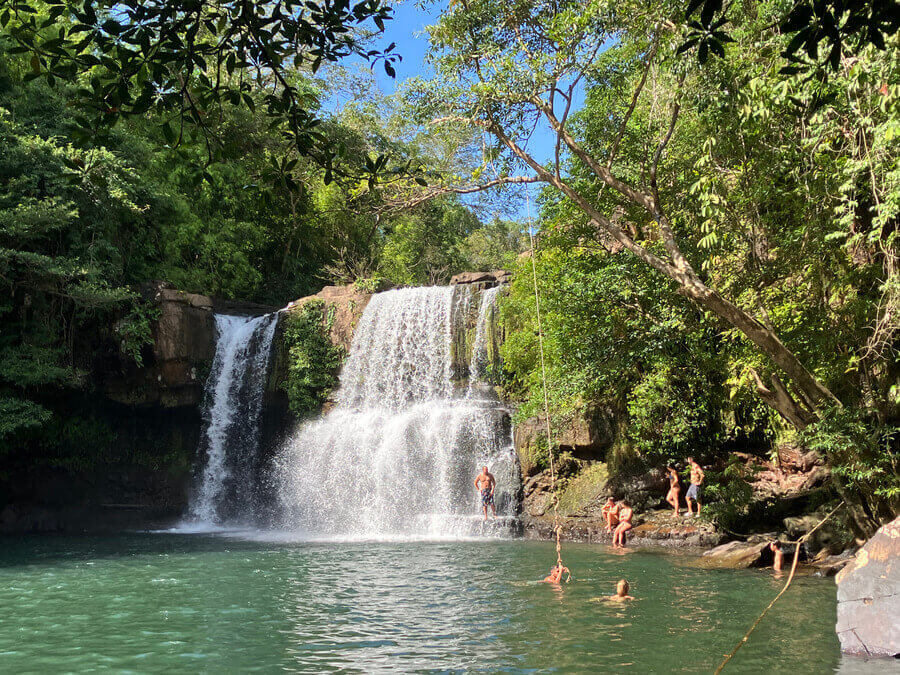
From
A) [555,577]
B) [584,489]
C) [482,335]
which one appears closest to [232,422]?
[482,335]

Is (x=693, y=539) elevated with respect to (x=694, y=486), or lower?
lower

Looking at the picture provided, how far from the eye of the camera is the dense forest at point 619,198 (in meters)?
4.03

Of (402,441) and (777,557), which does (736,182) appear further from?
(402,441)

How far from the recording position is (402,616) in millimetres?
8188

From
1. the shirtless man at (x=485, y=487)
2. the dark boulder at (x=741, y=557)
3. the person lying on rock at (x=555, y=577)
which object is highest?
the shirtless man at (x=485, y=487)

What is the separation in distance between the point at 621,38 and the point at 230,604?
9458 millimetres

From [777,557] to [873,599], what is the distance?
484 centimetres

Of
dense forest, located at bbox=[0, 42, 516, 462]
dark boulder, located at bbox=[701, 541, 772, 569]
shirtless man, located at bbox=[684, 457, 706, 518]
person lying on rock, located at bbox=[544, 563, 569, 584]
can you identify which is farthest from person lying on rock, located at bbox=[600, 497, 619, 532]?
dense forest, located at bbox=[0, 42, 516, 462]

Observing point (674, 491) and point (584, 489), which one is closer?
point (674, 491)

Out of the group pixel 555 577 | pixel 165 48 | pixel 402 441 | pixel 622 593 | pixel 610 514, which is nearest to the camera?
pixel 165 48

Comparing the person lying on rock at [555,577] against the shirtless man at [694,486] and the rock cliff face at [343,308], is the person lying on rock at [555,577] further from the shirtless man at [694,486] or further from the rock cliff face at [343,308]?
the rock cliff face at [343,308]

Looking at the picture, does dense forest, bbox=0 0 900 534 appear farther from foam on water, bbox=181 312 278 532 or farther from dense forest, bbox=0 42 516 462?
foam on water, bbox=181 312 278 532

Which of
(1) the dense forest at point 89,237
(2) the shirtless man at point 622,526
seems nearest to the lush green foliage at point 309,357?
(1) the dense forest at point 89,237

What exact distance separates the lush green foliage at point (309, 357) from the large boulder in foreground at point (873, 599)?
16281 mm
